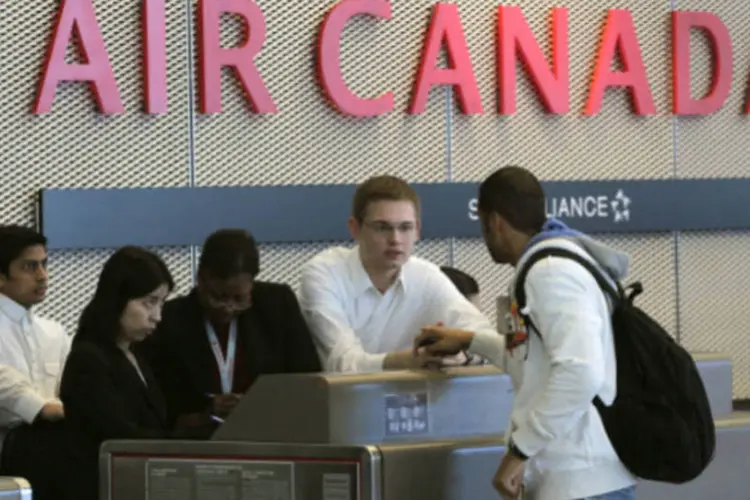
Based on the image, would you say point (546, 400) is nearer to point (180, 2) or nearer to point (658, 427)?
point (658, 427)

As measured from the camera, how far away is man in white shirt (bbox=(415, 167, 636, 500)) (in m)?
3.34

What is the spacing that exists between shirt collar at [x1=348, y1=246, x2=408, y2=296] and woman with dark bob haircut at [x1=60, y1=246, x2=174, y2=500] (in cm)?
51

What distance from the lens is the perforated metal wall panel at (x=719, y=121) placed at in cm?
832

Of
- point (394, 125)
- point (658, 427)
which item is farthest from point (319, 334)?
point (394, 125)

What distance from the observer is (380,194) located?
438cm

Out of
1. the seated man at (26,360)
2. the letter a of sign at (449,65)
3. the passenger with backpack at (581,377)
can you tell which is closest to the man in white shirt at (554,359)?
the passenger with backpack at (581,377)

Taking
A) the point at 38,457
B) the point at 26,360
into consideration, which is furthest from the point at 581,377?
the point at 26,360

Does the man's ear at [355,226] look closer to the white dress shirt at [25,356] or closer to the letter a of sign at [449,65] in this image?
the white dress shirt at [25,356]

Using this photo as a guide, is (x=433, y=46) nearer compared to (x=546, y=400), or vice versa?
(x=546, y=400)

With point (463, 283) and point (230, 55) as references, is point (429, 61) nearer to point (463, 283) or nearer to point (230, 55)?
point (230, 55)

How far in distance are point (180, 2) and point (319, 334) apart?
3057mm

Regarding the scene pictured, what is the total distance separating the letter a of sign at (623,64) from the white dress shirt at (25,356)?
346 centimetres

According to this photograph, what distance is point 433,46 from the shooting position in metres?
7.61

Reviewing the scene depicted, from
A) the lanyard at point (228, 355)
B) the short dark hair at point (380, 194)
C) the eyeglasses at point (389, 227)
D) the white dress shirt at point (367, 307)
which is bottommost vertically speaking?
the lanyard at point (228, 355)
